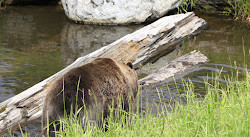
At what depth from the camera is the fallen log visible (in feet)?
16.6

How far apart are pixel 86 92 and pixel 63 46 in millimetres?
6296

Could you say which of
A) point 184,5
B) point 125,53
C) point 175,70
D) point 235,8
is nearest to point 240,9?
point 235,8

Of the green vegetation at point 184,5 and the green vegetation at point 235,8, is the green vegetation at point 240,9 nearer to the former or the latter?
the green vegetation at point 235,8

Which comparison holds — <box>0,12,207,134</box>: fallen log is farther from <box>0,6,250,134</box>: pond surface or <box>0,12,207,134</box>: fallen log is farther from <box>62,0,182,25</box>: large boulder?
<box>62,0,182,25</box>: large boulder

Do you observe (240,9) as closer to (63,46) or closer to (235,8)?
(235,8)

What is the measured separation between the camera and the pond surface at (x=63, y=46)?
6.91 metres

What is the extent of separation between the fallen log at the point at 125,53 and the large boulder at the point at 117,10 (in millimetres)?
3134

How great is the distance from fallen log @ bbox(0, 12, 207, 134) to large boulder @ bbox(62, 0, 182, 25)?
3134mm

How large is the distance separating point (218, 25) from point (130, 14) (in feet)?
9.60

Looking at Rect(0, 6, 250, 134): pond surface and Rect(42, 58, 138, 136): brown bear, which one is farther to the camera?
Rect(0, 6, 250, 134): pond surface

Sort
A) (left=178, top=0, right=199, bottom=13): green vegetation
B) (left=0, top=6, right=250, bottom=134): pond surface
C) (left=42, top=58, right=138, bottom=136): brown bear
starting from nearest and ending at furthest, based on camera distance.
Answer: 1. (left=42, top=58, right=138, bottom=136): brown bear
2. (left=0, top=6, right=250, bottom=134): pond surface
3. (left=178, top=0, right=199, bottom=13): green vegetation

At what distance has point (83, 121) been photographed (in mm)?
3609

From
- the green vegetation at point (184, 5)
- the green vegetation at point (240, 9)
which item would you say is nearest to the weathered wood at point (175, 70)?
the green vegetation at point (184, 5)

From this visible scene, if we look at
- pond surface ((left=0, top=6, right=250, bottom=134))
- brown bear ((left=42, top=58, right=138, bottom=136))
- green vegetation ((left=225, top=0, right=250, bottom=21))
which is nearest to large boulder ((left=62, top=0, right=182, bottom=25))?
pond surface ((left=0, top=6, right=250, bottom=134))
